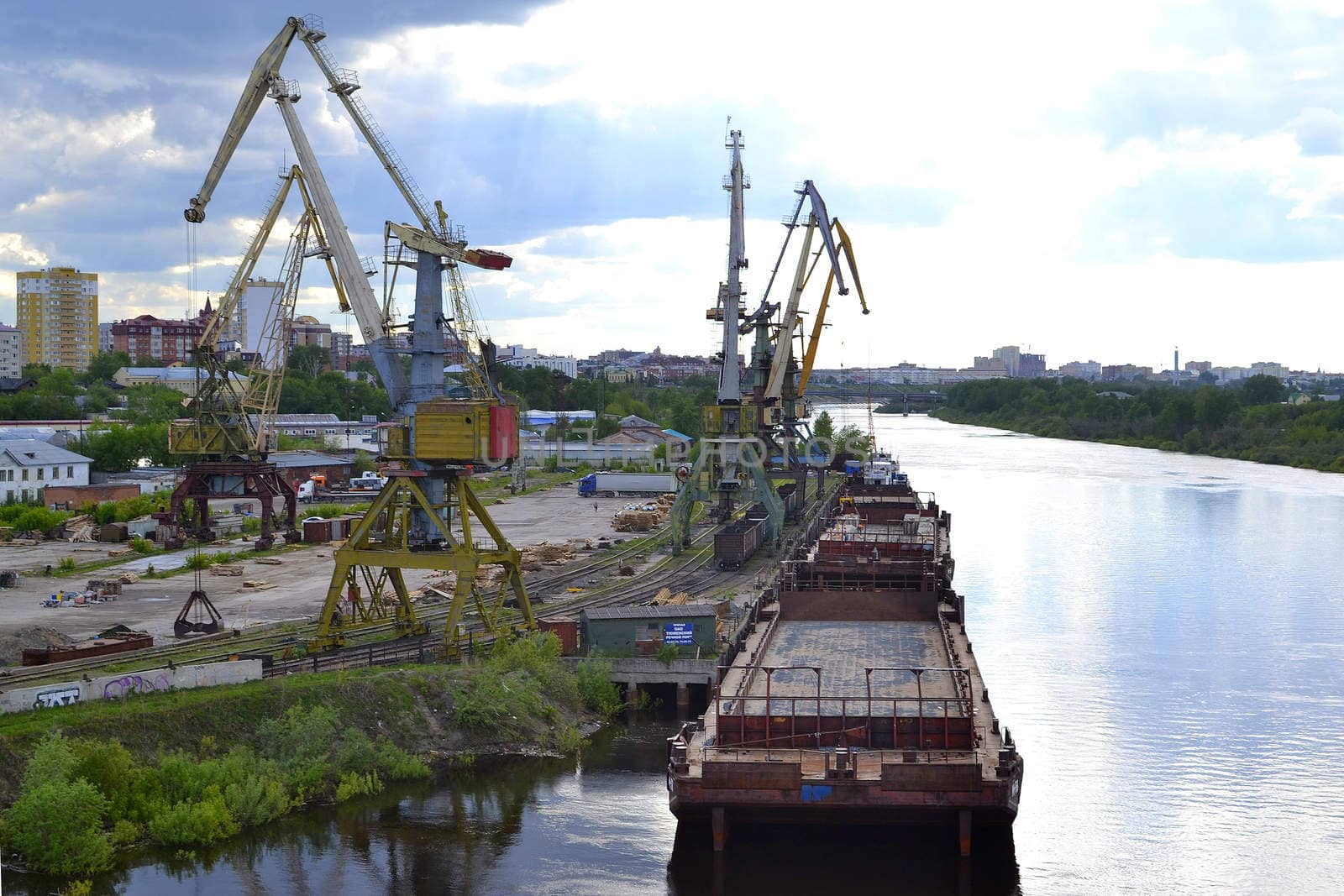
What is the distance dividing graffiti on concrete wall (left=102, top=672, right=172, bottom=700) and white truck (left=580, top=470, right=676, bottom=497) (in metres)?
64.7

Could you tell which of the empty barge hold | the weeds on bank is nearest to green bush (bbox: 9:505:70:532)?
the weeds on bank

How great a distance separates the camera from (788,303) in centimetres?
6725

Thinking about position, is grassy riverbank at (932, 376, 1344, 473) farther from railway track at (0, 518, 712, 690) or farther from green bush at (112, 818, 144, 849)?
green bush at (112, 818, 144, 849)

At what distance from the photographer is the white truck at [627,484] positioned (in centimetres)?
9194

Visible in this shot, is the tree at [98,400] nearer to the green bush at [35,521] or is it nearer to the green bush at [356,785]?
the green bush at [35,521]

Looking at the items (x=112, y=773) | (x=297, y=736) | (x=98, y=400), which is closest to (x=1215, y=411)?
(x=98, y=400)

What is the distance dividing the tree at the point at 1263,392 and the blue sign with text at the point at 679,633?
157096 millimetres

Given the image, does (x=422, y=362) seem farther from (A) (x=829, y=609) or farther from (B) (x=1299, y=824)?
(B) (x=1299, y=824)

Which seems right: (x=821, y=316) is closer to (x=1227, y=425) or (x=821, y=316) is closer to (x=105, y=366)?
(x=1227, y=425)

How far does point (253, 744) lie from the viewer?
26.1m

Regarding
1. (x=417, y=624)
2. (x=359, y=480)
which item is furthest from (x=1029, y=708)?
(x=359, y=480)

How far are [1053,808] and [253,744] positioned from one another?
1469 cm

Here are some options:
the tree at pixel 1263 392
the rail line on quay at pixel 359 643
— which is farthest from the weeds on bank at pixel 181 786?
the tree at pixel 1263 392

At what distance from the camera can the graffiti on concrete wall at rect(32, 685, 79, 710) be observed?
82.3 feet
